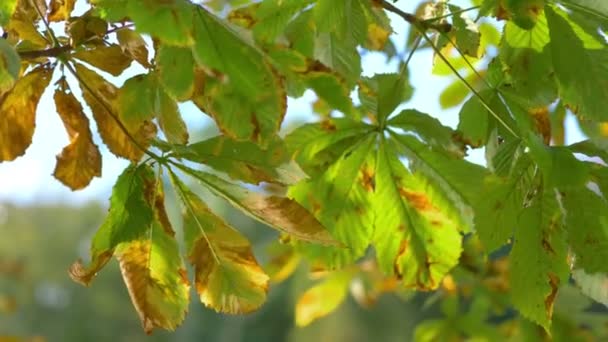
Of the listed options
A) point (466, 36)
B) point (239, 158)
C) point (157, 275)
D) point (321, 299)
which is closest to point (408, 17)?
point (466, 36)

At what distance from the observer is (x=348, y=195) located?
0.70m

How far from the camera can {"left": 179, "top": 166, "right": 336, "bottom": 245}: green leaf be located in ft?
1.80

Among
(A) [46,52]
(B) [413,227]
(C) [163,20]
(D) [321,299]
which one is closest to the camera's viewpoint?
(C) [163,20]

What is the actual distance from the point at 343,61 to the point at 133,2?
24 centimetres

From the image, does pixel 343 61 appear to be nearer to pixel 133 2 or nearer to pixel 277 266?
pixel 133 2

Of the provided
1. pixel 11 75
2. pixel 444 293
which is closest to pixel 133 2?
pixel 11 75

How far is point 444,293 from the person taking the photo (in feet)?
4.57

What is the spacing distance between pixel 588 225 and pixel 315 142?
0.25 m

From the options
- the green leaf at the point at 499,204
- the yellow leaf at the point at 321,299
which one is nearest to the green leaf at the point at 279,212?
the green leaf at the point at 499,204

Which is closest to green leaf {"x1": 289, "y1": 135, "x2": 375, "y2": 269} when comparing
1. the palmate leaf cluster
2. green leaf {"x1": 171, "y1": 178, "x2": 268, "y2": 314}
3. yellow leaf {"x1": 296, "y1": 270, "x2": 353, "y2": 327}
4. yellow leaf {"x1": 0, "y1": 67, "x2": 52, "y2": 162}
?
the palmate leaf cluster

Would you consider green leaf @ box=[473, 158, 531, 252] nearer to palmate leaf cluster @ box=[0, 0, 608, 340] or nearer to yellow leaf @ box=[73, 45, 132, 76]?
palmate leaf cluster @ box=[0, 0, 608, 340]

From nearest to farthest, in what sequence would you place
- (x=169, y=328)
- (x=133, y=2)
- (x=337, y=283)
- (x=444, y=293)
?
(x=133, y=2)
(x=169, y=328)
(x=337, y=283)
(x=444, y=293)

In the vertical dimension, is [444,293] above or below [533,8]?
below

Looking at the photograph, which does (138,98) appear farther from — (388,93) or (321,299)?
(321,299)
